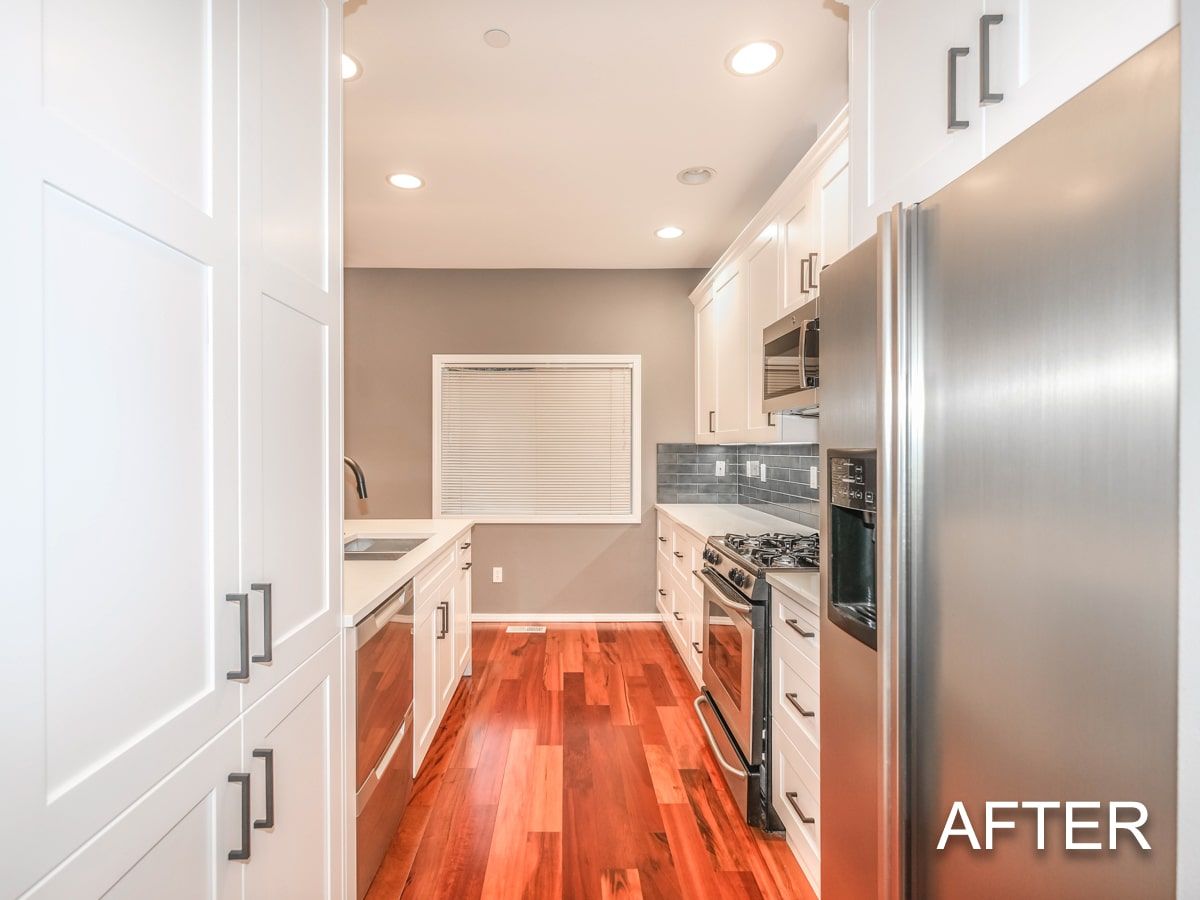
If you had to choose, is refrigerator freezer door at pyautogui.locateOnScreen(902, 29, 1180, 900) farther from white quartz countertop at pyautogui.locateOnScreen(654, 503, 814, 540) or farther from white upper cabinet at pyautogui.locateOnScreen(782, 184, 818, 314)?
white quartz countertop at pyautogui.locateOnScreen(654, 503, 814, 540)

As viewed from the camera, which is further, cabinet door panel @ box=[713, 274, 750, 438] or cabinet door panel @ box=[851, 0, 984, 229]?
cabinet door panel @ box=[713, 274, 750, 438]

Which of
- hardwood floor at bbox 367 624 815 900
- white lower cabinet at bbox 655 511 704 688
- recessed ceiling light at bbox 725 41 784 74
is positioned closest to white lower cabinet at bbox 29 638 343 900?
hardwood floor at bbox 367 624 815 900

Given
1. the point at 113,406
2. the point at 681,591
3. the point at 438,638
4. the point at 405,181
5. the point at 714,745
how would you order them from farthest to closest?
the point at 681,591 → the point at 405,181 → the point at 438,638 → the point at 714,745 → the point at 113,406

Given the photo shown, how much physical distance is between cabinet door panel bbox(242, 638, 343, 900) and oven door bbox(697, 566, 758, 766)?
4.35 feet

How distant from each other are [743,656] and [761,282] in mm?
1748

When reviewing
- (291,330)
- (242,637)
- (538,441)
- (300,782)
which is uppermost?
(291,330)

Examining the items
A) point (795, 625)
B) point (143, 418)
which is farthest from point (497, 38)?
point (795, 625)

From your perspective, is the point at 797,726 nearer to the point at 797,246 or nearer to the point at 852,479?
the point at 852,479

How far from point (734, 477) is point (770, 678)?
270cm

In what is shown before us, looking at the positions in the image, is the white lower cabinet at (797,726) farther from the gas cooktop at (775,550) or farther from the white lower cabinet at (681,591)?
the white lower cabinet at (681,591)

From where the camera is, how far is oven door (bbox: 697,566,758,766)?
7.05 ft

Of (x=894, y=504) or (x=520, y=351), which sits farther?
(x=520, y=351)

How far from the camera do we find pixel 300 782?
1.29 meters

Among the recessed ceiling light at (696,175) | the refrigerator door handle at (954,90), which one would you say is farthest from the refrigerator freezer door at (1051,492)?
the recessed ceiling light at (696,175)
